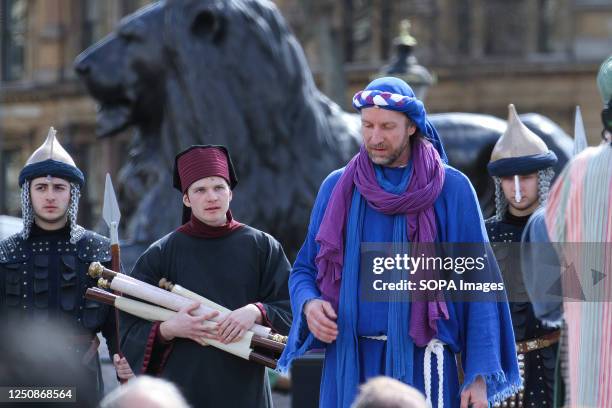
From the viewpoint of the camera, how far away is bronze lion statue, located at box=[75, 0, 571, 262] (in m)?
14.5

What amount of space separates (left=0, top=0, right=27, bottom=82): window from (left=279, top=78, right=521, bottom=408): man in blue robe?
1550 inches

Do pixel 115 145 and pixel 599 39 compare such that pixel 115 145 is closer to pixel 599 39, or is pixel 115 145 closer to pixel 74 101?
pixel 74 101

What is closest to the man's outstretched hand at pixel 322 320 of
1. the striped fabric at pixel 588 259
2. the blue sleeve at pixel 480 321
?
the blue sleeve at pixel 480 321

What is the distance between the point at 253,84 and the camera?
1473 centimetres

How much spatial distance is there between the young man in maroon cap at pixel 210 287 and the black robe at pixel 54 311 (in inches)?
17.0

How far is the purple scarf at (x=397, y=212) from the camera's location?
7.42m

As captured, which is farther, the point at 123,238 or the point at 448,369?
the point at 123,238

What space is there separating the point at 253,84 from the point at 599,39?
24.1m

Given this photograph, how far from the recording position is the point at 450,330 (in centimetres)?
749

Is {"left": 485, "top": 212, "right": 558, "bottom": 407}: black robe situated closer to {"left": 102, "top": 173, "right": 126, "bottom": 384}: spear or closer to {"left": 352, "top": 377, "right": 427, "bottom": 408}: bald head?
{"left": 102, "top": 173, "right": 126, "bottom": 384}: spear

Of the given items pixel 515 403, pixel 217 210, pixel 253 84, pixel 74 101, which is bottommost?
pixel 515 403

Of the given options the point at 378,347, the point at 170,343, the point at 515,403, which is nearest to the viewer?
the point at 378,347

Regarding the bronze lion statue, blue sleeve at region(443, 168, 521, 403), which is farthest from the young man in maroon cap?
the bronze lion statue

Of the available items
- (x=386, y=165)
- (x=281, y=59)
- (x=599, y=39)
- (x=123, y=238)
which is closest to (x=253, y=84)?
(x=281, y=59)
